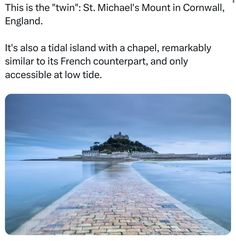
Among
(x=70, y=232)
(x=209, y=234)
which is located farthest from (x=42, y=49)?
(x=209, y=234)

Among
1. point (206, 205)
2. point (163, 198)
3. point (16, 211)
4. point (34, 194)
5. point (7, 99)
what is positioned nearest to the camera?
point (7, 99)

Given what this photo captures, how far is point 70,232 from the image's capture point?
17.5 feet

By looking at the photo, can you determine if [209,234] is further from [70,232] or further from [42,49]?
[42,49]

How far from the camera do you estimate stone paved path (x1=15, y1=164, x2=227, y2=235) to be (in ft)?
17.6

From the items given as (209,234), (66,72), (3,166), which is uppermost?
(66,72)

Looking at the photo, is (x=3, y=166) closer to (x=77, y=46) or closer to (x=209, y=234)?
(x=77, y=46)

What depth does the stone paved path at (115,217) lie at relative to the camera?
537 cm

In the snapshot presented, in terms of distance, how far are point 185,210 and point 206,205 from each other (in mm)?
831

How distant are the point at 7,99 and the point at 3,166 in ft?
3.23

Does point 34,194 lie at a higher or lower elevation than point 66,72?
lower

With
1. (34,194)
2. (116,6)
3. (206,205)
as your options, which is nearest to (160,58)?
(116,6)

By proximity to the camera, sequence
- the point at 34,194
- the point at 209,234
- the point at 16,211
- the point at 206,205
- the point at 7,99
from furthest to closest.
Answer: the point at 34,194
the point at 206,205
the point at 16,211
the point at 7,99
the point at 209,234

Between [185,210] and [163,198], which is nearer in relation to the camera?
[185,210]

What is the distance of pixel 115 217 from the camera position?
5.93 meters
